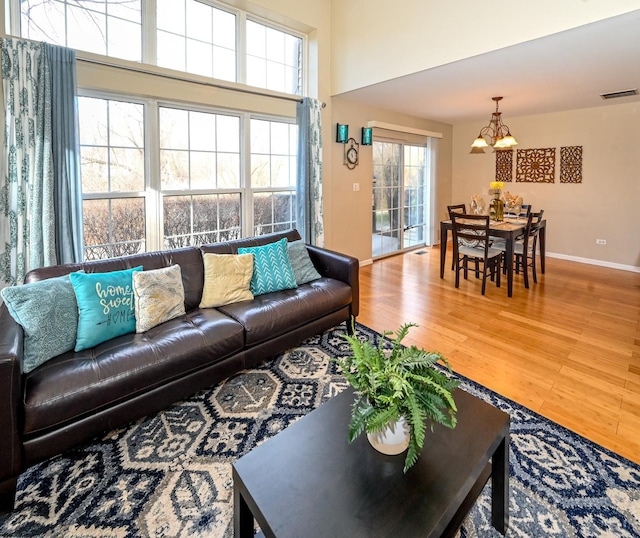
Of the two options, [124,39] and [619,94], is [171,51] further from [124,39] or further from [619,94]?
[619,94]

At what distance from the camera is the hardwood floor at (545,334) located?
7.13 feet

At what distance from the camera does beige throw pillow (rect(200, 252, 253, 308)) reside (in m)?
2.71

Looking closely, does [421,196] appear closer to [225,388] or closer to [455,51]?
[455,51]

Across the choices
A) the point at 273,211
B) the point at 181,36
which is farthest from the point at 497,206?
the point at 181,36

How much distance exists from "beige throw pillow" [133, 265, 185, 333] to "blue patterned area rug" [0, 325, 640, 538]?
56 cm

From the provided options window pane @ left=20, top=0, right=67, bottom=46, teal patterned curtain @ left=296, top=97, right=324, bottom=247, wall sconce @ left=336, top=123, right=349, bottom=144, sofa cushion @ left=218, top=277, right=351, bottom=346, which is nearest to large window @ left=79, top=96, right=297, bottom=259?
teal patterned curtain @ left=296, top=97, right=324, bottom=247

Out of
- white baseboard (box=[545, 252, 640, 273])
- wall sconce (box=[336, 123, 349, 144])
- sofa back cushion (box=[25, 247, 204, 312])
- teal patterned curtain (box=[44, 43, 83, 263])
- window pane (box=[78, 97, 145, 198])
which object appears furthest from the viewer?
white baseboard (box=[545, 252, 640, 273])

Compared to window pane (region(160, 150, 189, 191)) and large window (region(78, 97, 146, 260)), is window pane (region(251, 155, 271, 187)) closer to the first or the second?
window pane (region(160, 150, 189, 191))

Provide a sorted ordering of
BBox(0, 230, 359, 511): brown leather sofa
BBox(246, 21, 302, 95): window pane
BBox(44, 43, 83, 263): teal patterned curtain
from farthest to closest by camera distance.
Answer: BBox(246, 21, 302, 95): window pane
BBox(44, 43, 83, 263): teal patterned curtain
BBox(0, 230, 359, 511): brown leather sofa

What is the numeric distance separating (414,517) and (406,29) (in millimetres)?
4196

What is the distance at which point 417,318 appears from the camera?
354 cm

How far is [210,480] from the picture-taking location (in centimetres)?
164

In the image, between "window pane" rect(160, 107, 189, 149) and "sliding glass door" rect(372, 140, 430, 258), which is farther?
"sliding glass door" rect(372, 140, 430, 258)

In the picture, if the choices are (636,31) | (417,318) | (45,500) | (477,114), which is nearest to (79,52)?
(45,500)
